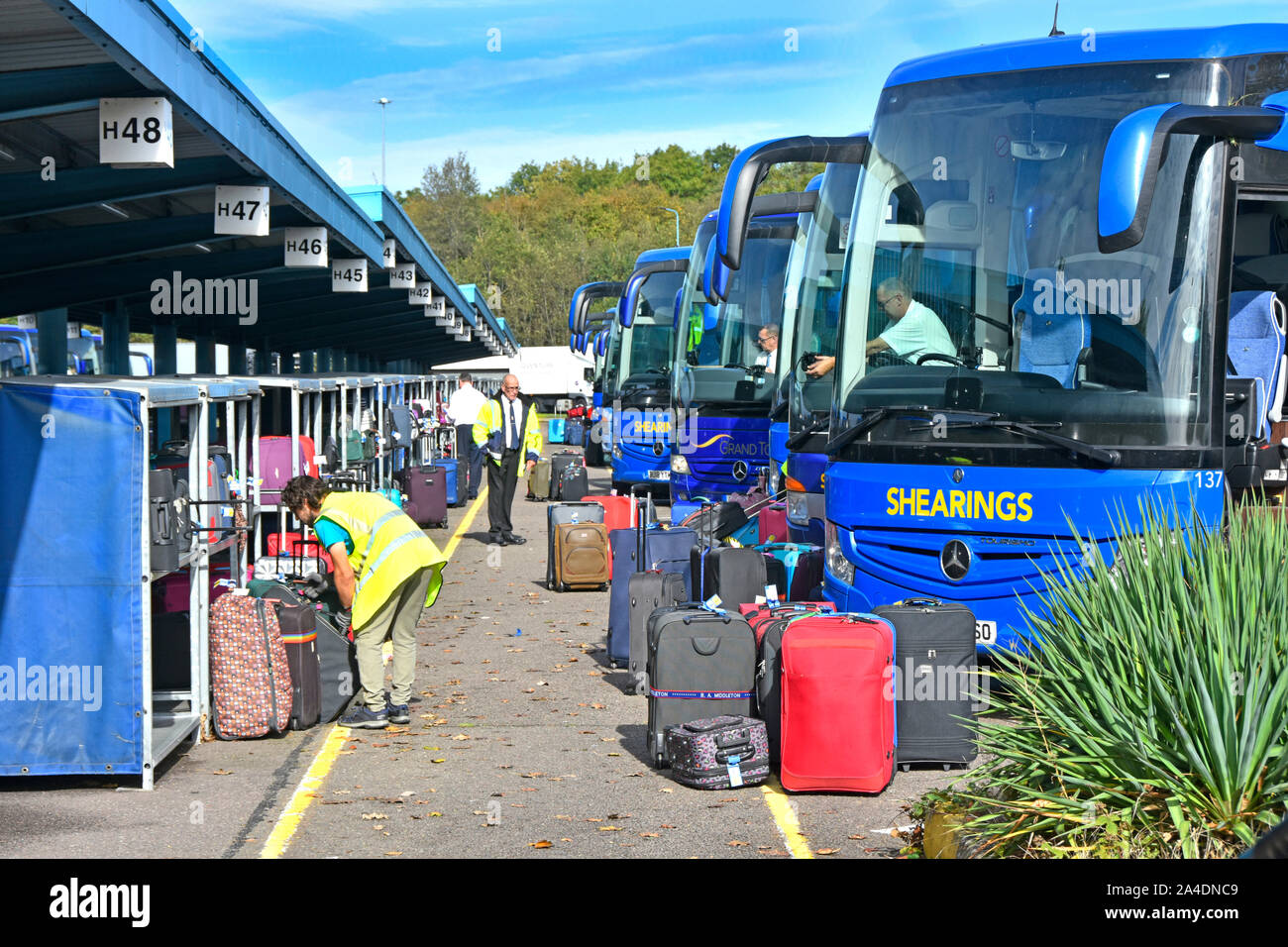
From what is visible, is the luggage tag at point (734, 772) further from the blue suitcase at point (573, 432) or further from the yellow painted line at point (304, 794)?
the blue suitcase at point (573, 432)

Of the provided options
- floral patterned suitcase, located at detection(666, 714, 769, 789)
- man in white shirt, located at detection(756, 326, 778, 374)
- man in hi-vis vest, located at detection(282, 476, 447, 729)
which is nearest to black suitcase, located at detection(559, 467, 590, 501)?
man in white shirt, located at detection(756, 326, 778, 374)

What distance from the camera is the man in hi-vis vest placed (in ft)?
29.2

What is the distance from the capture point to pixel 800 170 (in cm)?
12294

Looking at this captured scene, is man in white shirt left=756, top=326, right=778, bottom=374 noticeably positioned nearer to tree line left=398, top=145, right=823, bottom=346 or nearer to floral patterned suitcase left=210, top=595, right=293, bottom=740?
floral patterned suitcase left=210, top=595, right=293, bottom=740

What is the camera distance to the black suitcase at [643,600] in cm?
1015

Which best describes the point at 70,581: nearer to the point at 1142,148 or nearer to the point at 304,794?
the point at 304,794

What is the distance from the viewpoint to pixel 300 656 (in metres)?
8.90

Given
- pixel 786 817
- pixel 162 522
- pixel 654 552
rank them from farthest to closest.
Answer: pixel 654 552
pixel 162 522
pixel 786 817

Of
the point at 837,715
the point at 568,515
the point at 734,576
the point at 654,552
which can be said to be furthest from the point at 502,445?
the point at 837,715

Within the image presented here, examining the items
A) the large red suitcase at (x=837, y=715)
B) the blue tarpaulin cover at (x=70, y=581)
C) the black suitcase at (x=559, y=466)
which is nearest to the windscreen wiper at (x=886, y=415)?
the large red suitcase at (x=837, y=715)

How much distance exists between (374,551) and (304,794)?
1.97m

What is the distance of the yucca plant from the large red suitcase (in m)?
1.33
